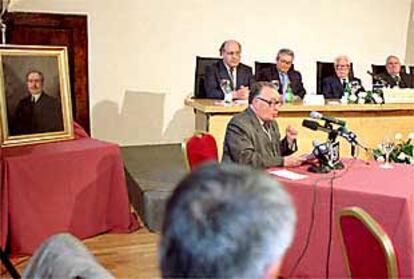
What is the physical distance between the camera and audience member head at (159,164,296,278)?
2.86 feet

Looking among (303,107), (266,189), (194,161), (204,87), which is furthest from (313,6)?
(266,189)

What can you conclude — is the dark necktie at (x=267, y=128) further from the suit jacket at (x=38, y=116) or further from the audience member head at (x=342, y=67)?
the audience member head at (x=342, y=67)

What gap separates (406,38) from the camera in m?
8.36

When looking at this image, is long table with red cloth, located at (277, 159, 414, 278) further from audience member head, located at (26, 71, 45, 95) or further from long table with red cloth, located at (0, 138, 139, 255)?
audience member head, located at (26, 71, 45, 95)

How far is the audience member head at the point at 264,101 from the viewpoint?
340 centimetres

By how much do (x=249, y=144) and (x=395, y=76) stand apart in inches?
155

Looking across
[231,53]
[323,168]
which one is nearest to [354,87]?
[231,53]

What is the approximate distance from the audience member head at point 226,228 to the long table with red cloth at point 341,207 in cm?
185

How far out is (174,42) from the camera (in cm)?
A: 710

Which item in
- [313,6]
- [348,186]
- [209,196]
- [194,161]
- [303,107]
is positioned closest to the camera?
[209,196]

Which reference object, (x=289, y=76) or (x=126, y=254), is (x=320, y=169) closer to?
(x=126, y=254)

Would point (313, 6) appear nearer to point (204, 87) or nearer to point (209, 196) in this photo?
point (204, 87)

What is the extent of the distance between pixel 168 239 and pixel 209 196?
0.10 meters

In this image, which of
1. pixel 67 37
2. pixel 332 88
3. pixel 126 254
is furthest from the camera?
pixel 67 37
